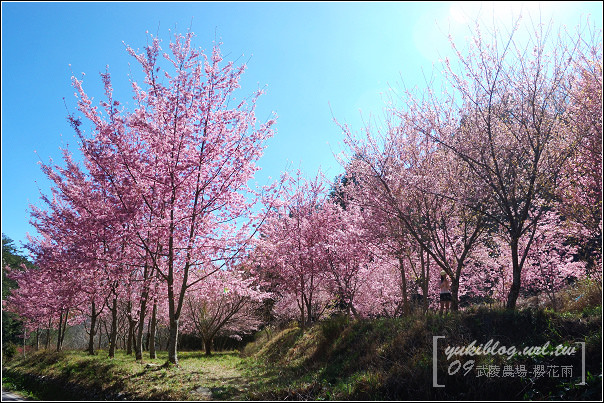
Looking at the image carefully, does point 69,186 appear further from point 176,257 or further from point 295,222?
point 295,222

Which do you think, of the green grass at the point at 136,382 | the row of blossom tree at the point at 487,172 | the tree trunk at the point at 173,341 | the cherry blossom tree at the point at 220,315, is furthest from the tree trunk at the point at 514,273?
the cherry blossom tree at the point at 220,315

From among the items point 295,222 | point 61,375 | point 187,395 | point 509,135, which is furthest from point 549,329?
point 61,375

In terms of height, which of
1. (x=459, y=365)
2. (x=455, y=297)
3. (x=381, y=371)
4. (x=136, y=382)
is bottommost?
(x=136, y=382)

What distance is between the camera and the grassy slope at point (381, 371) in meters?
5.82

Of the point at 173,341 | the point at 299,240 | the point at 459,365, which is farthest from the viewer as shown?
the point at 299,240

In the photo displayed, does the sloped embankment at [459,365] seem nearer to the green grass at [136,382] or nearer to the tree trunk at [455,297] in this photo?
the green grass at [136,382]

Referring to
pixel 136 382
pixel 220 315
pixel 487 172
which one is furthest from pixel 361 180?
pixel 220 315

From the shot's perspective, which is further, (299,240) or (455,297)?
(299,240)

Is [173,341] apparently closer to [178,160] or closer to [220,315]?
[178,160]

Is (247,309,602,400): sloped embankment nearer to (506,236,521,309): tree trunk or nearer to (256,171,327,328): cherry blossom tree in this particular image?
(506,236,521,309): tree trunk

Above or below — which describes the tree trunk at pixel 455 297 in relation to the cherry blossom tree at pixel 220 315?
above

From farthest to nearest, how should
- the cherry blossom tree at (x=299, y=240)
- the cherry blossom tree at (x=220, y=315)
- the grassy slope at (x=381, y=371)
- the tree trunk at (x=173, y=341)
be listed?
the cherry blossom tree at (x=220, y=315) → the cherry blossom tree at (x=299, y=240) → the tree trunk at (x=173, y=341) → the grassy slope at (x=381, y=371)

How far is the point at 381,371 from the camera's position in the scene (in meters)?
6.87

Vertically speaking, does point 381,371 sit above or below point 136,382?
above
